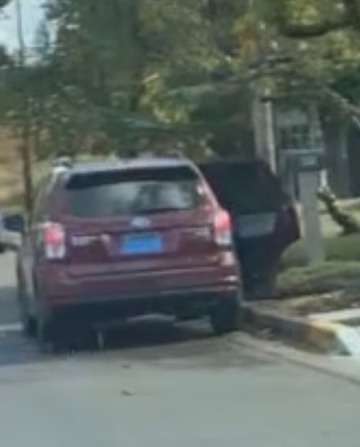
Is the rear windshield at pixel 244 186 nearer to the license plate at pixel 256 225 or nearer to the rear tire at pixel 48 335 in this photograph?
the license plate at pixel 256 225

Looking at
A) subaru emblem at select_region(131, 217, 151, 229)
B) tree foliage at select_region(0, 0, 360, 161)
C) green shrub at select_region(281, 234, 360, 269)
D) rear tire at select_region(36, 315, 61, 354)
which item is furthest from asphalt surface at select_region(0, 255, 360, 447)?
green shrub at select_region(281, 234, 360, 269)

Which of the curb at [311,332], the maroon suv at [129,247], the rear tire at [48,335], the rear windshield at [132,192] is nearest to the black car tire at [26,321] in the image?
the rear tire at [48,335]

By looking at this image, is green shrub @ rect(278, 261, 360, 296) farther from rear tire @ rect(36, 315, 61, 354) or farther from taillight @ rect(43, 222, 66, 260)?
taillight @ rect(43, 222, 66, 260)

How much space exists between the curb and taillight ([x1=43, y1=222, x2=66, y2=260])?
2.19m

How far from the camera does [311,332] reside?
1568cm

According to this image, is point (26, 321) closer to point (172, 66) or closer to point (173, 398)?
point (172, 66)

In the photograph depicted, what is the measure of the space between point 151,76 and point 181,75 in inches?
20.5

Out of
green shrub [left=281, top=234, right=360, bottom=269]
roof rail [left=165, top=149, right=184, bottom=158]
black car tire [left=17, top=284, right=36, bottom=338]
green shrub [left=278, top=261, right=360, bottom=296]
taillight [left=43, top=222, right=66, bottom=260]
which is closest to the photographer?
taillight [left=43, top=222, right=66, bottom=260]

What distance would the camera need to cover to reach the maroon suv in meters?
16.3

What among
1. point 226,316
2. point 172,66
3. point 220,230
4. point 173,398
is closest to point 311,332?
point 220,230

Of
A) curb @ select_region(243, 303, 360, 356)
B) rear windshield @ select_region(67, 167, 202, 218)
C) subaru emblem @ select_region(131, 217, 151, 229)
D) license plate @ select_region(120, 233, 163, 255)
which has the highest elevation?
rear windshield @ select_region(67, 167, 202, 218)

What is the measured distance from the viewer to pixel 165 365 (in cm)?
1499

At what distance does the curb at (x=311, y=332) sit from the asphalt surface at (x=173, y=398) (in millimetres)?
362

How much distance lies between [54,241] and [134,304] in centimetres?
94
